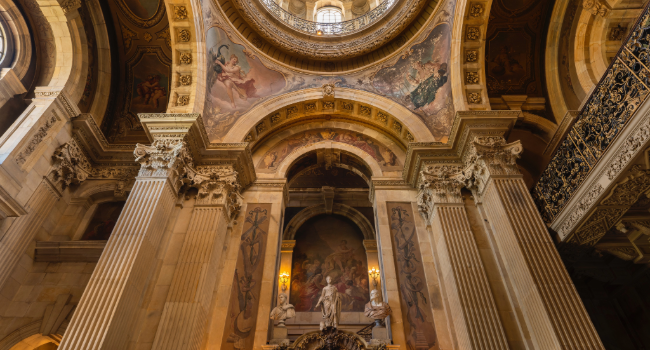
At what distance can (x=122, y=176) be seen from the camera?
10719 millimetres

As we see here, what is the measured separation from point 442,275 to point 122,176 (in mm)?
9319

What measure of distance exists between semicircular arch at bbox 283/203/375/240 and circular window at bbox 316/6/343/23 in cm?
873

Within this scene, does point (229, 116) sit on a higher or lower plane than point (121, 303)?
higher

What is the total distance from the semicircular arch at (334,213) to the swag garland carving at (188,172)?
20.1 ft

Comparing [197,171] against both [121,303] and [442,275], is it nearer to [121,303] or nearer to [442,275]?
[121,303]

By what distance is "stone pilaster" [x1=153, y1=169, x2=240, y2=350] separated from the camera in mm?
7402

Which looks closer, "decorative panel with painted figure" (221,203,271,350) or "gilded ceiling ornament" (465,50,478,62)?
"decorative panel with painted figure" (221,203,271,350)

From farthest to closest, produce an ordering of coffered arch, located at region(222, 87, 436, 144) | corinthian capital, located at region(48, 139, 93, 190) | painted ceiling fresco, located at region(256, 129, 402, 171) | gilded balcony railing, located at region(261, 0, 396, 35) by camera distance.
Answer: gilded balcony railing, located at region(261, 0, 396, 35) → painted ceiling fresco, located at region(256, 129, 402, 171) → coffered arch, located at region(222, 87, 436, 144) → corinthian capital, located at region(48, 139, 93, 190)

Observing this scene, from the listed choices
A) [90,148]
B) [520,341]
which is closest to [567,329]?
[520,341]

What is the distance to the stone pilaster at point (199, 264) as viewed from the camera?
7.40 metres

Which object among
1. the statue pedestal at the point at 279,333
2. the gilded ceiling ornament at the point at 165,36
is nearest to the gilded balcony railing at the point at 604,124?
the statue pedestal at the point at 279,333

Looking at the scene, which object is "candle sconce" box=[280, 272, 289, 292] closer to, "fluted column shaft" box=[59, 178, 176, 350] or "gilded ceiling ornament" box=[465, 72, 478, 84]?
"fluted column shaft" box=[59, 178, 176, 350]

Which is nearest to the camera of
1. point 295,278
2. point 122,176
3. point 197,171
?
point 197,171

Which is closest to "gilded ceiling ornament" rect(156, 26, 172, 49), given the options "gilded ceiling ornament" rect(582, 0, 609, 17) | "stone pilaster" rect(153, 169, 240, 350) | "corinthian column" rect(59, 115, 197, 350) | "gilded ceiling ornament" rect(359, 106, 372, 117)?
"corinthian column" rect(59, 115, 197, 350)
